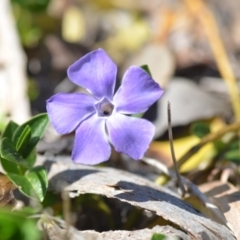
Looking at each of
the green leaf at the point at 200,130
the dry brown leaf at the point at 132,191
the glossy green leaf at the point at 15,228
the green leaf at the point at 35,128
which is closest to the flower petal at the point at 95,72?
the green leaf at the point at 35,128

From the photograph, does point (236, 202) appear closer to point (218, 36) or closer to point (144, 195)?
point (144, 195)

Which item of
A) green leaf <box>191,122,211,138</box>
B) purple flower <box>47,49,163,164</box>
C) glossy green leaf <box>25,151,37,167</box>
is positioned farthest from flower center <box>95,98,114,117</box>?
green leaf <box>191,122,211,138</box>

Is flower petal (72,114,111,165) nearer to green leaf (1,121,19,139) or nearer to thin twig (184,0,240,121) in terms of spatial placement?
green leaf (1,121,19,139)

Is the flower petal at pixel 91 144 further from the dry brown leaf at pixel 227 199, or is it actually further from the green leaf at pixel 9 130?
the dry brown leaf at pixel 227 199

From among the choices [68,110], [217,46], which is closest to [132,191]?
[68,110]

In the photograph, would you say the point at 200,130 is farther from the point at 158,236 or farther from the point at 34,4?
the point at 34,4

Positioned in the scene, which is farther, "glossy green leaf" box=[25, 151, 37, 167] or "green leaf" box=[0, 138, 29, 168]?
"glossy green leaf" box=[25, 151, 37, 167]

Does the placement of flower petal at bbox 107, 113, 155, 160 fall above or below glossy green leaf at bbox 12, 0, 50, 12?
below
